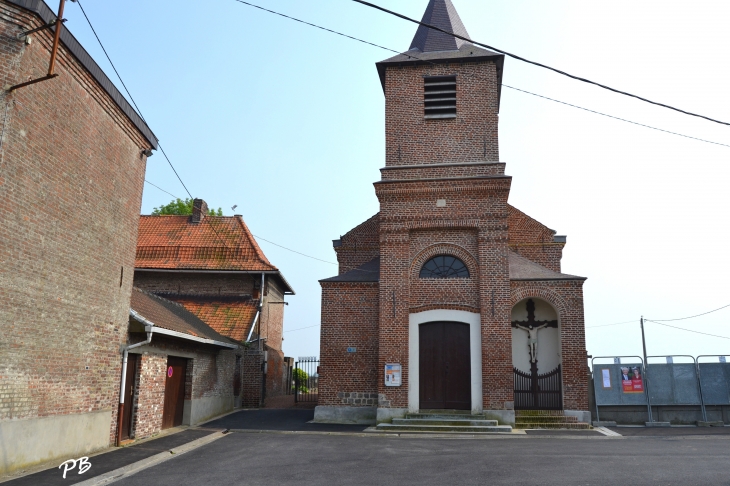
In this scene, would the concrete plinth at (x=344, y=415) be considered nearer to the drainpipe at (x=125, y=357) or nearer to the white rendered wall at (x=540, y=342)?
the white rendered wall at (x=540, y=342)

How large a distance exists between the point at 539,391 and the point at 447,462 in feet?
25.9

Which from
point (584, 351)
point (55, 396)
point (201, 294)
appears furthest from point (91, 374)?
point (584, 351)

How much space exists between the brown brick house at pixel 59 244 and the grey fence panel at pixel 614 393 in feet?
41.9

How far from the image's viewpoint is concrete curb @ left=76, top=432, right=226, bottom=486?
8407mm

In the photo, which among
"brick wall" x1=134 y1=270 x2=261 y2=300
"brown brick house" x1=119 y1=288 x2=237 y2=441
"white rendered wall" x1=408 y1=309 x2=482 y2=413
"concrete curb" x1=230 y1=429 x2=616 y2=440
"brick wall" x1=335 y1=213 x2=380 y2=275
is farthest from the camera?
"brick wall" x1=134 y1=270 x2=261 y2=300

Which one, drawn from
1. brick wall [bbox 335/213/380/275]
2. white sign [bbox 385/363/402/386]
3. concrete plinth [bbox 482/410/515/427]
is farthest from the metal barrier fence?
brick wall [bbox 335/213/380/275]

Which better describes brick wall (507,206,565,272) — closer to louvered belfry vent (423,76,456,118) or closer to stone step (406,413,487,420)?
louvered belfry vent (423,76,456,118)

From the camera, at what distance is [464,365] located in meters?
15.8

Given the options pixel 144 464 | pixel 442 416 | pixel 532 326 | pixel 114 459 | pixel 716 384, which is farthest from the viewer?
pixel 532 326

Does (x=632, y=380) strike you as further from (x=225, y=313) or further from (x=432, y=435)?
(x=225, y=313)

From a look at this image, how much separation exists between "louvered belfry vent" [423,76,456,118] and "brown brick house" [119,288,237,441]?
9.54 meters

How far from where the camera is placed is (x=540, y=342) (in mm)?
17469

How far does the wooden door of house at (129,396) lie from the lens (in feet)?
39.6

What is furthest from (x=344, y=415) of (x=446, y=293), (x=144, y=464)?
(x=144, y=464)
